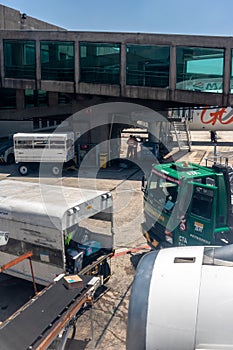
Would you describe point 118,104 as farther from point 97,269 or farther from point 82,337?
point 82,337

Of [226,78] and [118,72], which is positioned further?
[118,72]

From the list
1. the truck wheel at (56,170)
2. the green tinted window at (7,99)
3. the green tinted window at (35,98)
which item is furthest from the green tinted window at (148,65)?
the green tinted window at (7,99)

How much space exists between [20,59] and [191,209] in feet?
73.2

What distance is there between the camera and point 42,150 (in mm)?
24250

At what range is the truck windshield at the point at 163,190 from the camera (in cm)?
1025

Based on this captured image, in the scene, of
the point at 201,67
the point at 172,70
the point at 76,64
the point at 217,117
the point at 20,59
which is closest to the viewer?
the point at 201,67

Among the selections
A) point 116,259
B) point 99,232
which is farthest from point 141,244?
point 99,232

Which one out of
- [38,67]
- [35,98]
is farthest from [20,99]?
[38,67]

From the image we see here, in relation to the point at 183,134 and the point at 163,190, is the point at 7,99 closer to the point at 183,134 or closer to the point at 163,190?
the point at 183,134

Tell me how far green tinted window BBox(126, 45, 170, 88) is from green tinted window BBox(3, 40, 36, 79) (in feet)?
25.0

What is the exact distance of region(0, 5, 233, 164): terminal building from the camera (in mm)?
23781

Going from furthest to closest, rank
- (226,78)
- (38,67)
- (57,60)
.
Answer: (38,67) < (57,60) < (226,78)

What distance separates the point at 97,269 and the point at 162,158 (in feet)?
68.3

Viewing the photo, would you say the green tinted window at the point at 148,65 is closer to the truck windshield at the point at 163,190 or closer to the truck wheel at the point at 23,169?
the truck wheel at the point at 23,169
